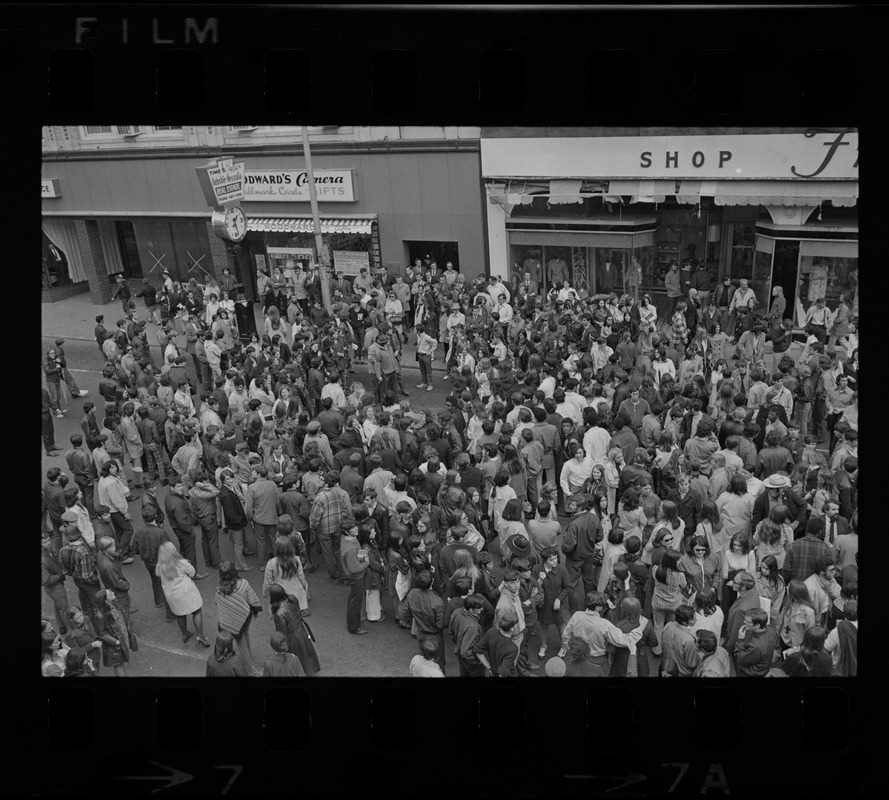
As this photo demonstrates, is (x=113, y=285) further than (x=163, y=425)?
Yes

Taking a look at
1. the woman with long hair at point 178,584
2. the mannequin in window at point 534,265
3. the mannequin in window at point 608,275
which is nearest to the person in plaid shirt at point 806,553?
the woman with long hair at point 178,584

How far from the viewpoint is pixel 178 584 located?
27.4 ft

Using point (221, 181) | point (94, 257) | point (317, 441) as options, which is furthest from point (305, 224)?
point (317, 441)

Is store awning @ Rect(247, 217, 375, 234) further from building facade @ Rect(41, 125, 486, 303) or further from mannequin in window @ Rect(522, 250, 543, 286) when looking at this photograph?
mannequin in window @ Rect(522, 250, 543, 286)

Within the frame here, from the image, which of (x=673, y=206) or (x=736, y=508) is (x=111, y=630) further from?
(x=673, y=206)

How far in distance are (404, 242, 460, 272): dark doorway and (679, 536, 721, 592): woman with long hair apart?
40.8ft

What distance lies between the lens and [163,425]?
445 inches

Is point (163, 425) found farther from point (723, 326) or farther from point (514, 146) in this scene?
point (514, 146)

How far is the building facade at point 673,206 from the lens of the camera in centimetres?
1516
